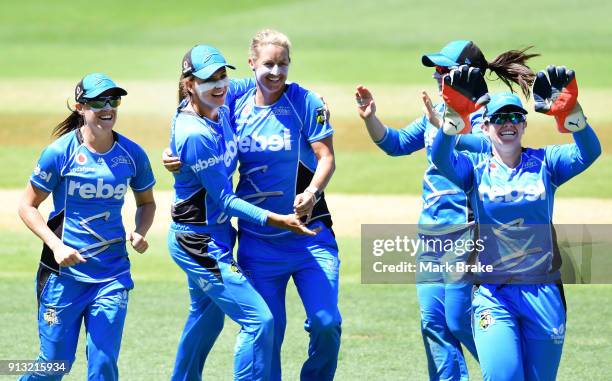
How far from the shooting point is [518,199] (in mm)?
6875

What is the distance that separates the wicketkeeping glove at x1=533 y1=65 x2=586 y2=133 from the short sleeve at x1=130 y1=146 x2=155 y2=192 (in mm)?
2540

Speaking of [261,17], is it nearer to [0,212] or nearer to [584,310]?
[0,212]

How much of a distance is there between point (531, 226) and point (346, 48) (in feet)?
93.2

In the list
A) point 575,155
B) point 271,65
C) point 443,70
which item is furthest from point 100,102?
point 575,155

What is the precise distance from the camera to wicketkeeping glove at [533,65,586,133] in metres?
6.82

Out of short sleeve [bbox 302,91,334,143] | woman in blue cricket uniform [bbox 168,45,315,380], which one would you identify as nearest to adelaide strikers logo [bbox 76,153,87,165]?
woman in blue cricket uniform [bbox 168,45,315,380]

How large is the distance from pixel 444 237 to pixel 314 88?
2021 cm

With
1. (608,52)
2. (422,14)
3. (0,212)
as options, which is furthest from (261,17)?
(0,212)

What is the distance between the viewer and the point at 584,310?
37.0 ft

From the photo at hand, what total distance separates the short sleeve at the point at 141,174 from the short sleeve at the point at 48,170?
0.50 metres

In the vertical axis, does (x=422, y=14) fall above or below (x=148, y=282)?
above

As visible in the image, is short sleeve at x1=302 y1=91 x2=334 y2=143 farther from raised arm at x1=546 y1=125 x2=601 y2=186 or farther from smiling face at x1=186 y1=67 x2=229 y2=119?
raised arm at x1=546 y1=125 x2=601 y2=186

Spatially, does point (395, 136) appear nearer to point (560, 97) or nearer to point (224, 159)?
point (224, 159)

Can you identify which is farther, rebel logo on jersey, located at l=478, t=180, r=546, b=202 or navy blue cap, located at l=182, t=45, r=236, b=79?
navy blue cap, located at l=182, t=45, r=236, b=79
